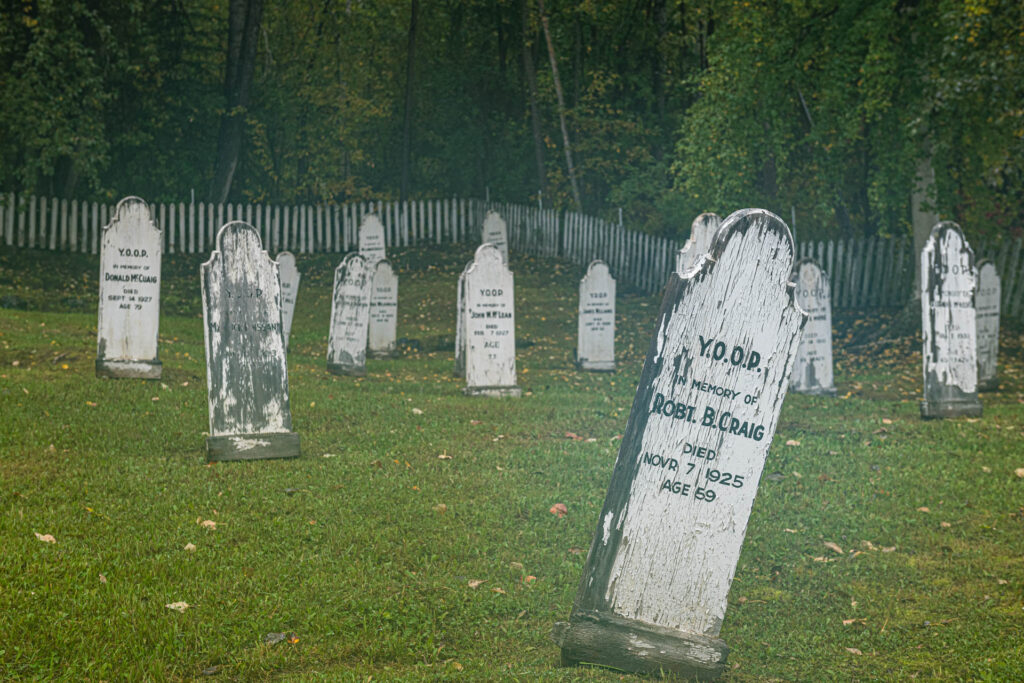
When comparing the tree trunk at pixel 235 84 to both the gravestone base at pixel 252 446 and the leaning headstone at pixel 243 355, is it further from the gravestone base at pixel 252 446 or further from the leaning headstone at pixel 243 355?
the gravestone base at pixel 252 446

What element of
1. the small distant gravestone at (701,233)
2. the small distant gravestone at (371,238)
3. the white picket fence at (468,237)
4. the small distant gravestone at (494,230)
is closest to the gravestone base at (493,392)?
the small distant gravestone at (701,233)

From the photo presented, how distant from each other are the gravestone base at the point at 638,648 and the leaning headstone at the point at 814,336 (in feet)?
31.6

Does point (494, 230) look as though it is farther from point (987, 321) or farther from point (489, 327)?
point (987, 321)

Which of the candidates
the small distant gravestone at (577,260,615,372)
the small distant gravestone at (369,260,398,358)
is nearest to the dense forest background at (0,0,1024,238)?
the small distant gravestone at (577,260,615,372)

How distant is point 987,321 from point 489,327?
7.40 m

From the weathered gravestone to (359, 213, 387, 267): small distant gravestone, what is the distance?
17.9 metres

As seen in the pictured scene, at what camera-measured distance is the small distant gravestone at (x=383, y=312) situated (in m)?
17.5

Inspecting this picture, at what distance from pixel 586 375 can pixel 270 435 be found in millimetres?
8151

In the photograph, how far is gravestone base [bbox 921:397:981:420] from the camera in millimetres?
11180

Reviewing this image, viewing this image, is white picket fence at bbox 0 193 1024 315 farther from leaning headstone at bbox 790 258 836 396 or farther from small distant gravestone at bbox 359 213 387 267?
leaning headstone at bbox 790 258 836 396

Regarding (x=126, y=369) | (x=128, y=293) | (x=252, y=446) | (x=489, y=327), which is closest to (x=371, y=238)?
(x=489, y=327)

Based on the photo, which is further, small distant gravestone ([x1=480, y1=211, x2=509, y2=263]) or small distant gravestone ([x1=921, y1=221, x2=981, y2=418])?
small distant gravestone ([x1=480, y1=211, x2=509, y2=263])

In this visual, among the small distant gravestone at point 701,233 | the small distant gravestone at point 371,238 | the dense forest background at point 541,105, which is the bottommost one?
the small distant gravestone at point 701,233

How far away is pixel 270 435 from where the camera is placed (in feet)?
27.9
